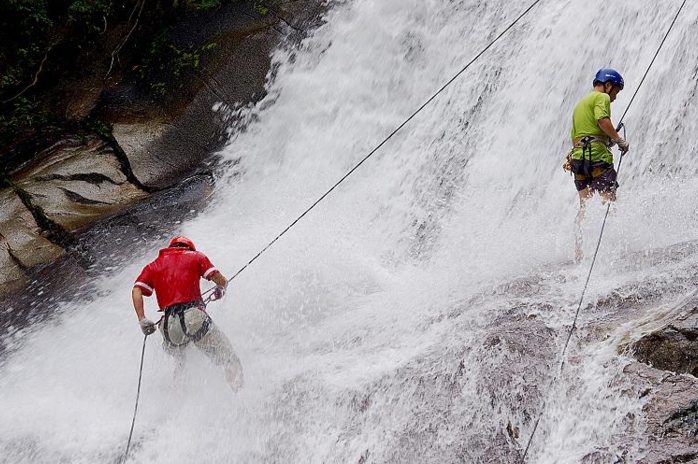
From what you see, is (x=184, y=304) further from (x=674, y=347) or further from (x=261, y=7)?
(x=261, y=7)

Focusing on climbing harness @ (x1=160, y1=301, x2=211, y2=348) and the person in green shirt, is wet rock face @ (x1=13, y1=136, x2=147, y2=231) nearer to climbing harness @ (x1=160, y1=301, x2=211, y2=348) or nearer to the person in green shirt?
climbing harness @ (x1=160, y1=301, x2=211, y2=348)

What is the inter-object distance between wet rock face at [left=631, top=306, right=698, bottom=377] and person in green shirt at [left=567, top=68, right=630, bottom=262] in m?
1.78

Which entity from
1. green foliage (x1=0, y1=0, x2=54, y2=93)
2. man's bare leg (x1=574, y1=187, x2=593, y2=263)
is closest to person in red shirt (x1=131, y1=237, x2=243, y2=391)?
man's bare leg (x1=574, y1=187, x2=593, y2=263)

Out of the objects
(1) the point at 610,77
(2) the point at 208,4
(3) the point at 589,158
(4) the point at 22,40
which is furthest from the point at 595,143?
(4) the point at 22,40

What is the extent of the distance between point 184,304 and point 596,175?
155 inches

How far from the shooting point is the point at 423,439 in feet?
15.1

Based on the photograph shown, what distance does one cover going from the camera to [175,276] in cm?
568

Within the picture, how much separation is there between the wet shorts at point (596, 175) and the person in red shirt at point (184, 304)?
3443 millimetres

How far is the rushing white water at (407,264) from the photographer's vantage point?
4754 millimetres

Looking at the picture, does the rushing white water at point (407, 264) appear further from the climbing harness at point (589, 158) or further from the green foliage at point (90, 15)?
the green foliage at point (90, 15)

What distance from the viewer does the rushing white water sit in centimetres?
475

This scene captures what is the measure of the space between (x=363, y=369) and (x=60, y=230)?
5860mm

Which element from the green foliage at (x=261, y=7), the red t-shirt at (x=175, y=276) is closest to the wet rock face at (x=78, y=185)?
the green foliage at (x=261, y=7)

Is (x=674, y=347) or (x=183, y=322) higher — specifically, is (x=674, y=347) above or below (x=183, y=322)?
below
